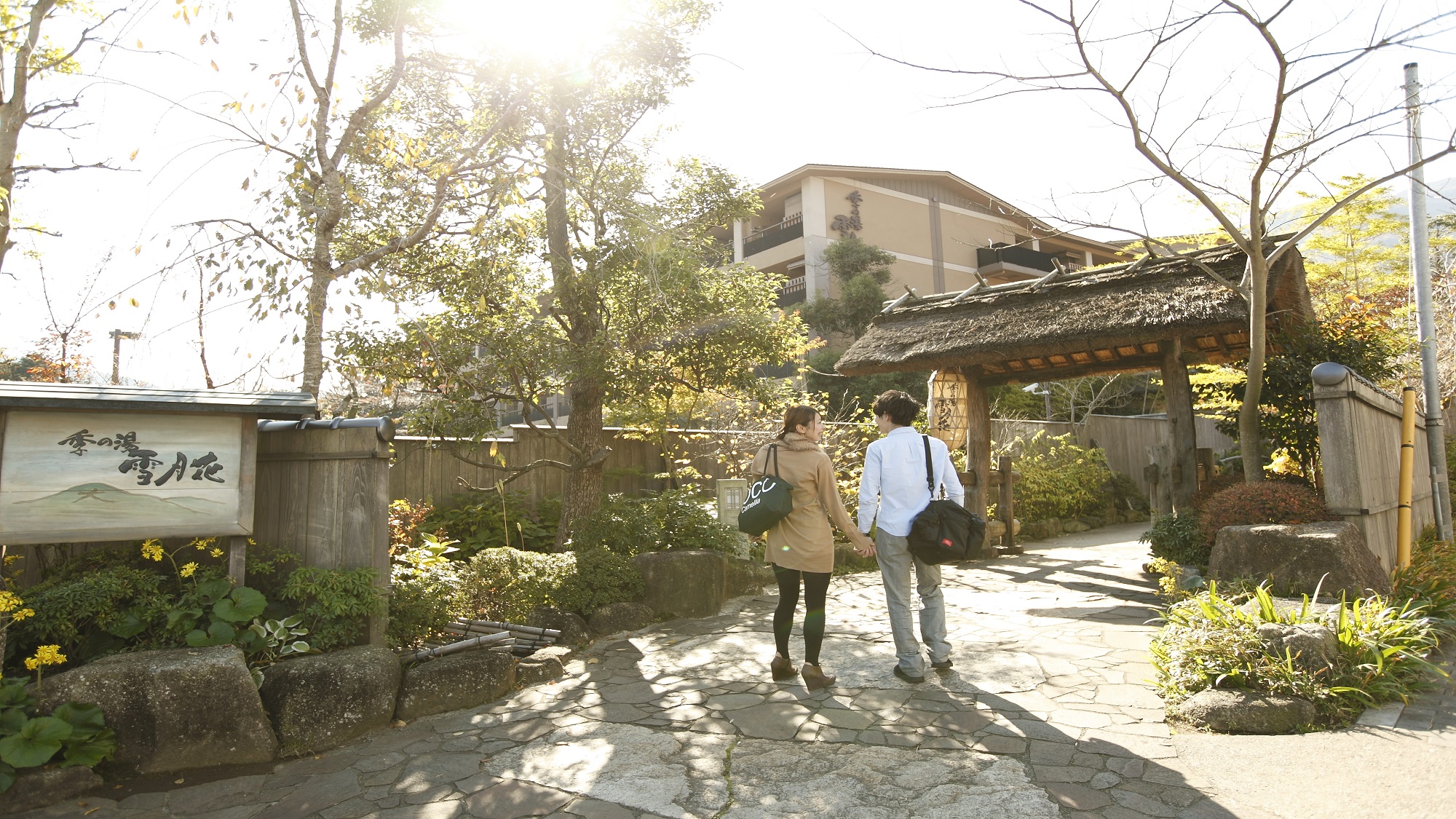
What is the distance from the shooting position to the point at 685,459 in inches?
447

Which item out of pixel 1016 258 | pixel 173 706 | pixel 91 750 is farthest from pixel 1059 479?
pixel 1016 258

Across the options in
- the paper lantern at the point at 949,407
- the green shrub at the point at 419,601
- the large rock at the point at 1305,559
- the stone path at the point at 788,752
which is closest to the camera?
the stone path at the point at 788,752

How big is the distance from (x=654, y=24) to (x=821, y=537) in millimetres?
5857

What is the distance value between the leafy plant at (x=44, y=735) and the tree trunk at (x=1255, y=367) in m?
→ 8.18

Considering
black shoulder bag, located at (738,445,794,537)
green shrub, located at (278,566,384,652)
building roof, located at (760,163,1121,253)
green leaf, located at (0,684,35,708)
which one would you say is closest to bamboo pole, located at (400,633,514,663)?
green shrub, located at (278,566,384,652)

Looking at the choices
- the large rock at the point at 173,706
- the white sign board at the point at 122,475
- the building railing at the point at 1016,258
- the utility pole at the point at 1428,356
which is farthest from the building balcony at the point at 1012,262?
the large rock at the point at 173,706

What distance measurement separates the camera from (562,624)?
647 centimetres

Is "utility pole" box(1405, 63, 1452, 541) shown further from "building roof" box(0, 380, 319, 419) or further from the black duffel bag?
"building roof" box(0, 380, 319, 419)

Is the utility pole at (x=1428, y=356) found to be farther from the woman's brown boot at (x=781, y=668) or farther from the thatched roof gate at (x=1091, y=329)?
the woman's brown boot at (x=781, y=668)

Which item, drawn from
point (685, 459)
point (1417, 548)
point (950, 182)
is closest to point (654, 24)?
point (685, 459)

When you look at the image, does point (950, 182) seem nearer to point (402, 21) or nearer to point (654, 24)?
point (654, 24)

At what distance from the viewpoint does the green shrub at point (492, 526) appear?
8.97 m

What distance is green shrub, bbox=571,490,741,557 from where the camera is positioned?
7789 mm

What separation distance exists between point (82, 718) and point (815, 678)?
151 inches
